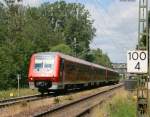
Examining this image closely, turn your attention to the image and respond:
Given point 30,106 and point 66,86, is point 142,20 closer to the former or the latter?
point 30,106

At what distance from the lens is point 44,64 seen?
40406mm

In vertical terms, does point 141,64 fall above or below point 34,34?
below

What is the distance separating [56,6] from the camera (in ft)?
439

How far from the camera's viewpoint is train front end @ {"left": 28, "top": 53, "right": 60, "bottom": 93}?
128 feet

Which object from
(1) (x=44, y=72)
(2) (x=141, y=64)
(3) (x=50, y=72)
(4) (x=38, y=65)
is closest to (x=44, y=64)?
(4) (x=38, y=65)

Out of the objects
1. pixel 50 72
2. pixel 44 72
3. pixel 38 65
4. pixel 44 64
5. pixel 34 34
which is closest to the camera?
pixel 50 72

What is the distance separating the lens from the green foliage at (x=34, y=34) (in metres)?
62.4

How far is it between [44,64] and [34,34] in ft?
141

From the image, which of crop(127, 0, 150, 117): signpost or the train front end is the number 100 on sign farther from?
the train front end

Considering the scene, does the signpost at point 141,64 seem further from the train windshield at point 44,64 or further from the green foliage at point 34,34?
the green foliage at point 34,34

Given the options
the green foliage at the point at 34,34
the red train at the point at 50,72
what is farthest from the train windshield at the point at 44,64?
the green foliage at the point at 34,34

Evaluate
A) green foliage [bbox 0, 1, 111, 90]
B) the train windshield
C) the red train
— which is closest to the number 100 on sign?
the red train

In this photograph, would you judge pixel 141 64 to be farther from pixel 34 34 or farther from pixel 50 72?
pixel 34 34

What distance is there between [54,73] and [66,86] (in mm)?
3564
